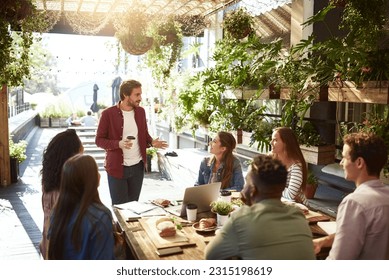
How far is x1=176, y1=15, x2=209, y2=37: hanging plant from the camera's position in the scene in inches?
291

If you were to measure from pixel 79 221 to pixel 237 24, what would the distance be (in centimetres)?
385

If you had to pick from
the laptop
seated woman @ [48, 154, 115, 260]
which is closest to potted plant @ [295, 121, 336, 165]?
the laptop

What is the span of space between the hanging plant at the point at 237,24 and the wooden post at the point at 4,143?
11.5ft

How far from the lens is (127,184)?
150 inches

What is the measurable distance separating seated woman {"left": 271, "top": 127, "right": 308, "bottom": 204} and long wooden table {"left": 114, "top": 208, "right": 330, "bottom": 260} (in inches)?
19.7

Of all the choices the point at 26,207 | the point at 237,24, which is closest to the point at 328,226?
the point at 237,24

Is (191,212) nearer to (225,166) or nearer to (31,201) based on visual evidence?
(225,166)

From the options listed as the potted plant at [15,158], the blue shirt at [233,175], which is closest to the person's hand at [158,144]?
the blue shirt at [233,175]

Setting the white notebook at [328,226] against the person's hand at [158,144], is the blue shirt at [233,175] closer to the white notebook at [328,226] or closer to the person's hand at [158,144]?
the person's hand at [158,144]

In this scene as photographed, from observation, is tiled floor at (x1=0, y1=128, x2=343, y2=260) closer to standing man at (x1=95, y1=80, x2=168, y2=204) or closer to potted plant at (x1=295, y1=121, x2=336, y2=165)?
potted plant at (x1=295, y1=121, x2=336, y2=165)

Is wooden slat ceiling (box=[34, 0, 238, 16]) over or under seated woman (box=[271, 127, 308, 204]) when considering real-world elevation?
over

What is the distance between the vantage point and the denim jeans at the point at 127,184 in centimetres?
373
